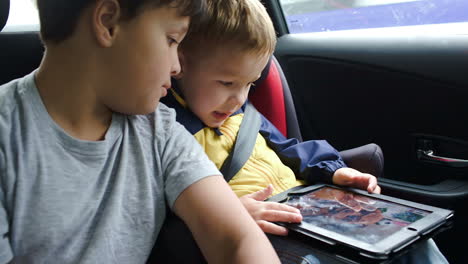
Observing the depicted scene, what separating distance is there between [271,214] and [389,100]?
88 centimetres

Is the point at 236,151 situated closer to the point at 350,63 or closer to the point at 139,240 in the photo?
the point at 139,240

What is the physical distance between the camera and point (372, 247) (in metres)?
0.87

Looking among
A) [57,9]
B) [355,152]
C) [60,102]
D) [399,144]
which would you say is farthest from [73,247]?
[399,144]

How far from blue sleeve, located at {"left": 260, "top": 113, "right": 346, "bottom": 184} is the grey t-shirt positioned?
44 centimetres

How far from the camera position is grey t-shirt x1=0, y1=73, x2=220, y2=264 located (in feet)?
2.63

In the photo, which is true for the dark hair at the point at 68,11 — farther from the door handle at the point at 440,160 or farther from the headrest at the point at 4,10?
the door handle at the point at 440,160

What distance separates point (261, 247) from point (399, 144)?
0.98 m

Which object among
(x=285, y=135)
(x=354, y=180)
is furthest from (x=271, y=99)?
(x=354, y=180)

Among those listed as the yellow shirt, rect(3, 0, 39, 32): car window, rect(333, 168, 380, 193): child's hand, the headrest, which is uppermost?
the headrest

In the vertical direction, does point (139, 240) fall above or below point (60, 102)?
below

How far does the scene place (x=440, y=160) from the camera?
1.55m

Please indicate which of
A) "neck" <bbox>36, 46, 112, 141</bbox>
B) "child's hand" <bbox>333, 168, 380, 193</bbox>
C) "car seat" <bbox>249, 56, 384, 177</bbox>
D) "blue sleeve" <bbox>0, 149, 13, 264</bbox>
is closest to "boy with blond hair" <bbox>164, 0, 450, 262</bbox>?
"child's hand" <bbox>333, 168, 380, 193</bbox>

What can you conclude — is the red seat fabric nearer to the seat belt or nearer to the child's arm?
the seat belt

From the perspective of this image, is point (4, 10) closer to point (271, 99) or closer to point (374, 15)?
point (271, 99)
